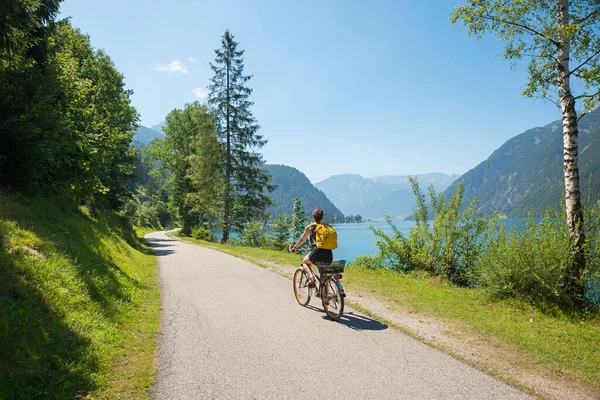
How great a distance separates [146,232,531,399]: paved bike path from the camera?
12.6 feet

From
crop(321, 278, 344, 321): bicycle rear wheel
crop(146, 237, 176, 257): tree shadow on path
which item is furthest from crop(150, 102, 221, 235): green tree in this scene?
crop(321, 278, 344, 321): bicycle rear wheel

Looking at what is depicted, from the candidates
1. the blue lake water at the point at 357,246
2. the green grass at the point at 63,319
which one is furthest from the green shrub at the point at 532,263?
the green grass at the point at 63,319

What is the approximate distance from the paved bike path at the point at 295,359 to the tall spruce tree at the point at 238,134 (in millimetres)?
23256

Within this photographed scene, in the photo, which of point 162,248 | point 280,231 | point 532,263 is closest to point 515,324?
point 532,263

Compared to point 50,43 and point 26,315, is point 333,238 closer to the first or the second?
point 26,315

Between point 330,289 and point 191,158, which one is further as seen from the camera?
point 191,158

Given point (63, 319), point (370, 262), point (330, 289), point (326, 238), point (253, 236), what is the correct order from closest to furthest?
point (63, 319) < point (330, 289) < point (326, 238) < point (370, 262) < point (253, 236)

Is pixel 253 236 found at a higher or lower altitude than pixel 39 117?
lower

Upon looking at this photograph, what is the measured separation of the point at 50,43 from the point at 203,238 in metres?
24.6

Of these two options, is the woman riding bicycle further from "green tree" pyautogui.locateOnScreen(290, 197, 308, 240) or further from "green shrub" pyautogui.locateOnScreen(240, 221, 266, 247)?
"green tree" pyautogui.locateOnScreen(290, 197, 308, 240)

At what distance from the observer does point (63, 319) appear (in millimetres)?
4945

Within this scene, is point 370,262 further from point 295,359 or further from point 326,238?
point 295,359

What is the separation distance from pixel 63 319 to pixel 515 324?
8.09m

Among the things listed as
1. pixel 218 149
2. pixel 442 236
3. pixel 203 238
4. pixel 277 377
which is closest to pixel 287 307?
pixel 277 377
